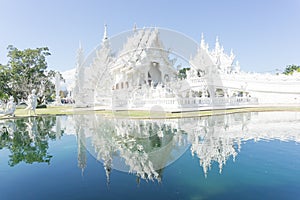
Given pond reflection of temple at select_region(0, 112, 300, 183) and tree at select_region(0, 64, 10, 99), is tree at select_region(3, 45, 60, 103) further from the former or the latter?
pond reflection of temple at select_region(0, 112, 300, 183)

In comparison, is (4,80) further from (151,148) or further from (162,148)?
(162,148)

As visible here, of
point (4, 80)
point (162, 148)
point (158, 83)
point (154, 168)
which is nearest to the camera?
point (154, 168)

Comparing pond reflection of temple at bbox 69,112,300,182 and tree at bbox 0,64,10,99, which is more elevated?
tree at bbox 0,64,10,99

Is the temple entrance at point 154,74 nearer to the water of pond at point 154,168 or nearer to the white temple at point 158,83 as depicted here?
the white temple at point 158,83

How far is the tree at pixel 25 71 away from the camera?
30.6m

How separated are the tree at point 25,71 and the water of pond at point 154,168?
29.0 metres

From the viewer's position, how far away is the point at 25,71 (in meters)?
31.1

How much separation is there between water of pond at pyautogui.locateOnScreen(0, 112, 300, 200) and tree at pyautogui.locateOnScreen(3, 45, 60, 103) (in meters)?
29.0

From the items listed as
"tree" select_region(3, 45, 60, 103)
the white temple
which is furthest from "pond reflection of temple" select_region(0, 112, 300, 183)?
"tree" select_region(3, 45, 60, 103)

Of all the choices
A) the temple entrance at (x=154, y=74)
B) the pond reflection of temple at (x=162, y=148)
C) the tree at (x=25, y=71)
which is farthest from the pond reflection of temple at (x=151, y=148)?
the tree at (x=25, y=71)

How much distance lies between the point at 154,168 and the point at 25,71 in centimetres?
3449

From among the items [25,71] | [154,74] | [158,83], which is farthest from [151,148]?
[25,71]

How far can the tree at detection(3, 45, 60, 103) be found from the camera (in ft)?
100

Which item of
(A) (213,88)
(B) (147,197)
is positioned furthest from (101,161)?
(A) (213,88)
